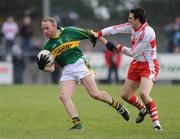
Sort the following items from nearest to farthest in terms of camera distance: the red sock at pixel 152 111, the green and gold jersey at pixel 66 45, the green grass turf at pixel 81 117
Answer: the green grass turf at pixel 81 117 → the red sock at pixel 152 111 → the green and gold jersey at pixel 66 45

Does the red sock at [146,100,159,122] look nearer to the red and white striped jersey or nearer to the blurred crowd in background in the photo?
the red and white striped jersey

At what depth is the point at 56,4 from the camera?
3219cm

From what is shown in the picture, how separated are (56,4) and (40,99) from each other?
12324mm

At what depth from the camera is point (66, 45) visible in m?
12.3

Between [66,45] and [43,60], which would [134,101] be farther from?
[43,60]

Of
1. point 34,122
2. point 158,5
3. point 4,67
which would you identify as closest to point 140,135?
point 34,122

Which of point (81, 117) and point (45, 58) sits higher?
point (45, 58)

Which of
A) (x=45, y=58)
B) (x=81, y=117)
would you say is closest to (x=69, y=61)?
(x=45, y=58)

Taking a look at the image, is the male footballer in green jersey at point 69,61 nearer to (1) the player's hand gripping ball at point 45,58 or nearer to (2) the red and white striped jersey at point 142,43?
(1) the player's hand gripping ball at point 45,58

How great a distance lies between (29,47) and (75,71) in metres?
18.7

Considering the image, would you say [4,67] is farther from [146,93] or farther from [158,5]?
[146,93]

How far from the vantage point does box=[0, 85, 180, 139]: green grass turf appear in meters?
11.5

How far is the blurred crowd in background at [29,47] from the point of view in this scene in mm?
29914

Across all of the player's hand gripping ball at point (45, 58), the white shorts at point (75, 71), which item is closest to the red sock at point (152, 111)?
the white shorts at point (75, 71)
